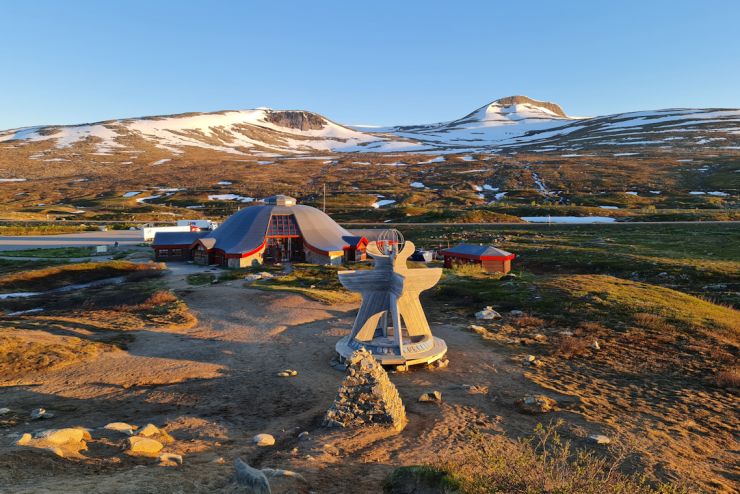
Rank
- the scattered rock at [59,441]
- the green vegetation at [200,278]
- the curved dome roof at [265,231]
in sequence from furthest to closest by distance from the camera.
Answer: the curved dome roof at [265,231] → the green vegetation at [200,278] → the scattered rock at [59,441]

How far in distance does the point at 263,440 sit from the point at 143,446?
3.42 m

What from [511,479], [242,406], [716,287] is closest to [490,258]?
[716,287]

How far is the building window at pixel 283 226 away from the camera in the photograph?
55594 mm

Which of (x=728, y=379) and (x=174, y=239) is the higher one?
(x=174, y=239)

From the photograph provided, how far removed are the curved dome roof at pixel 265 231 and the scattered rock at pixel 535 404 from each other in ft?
125

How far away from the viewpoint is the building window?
55.6 meters

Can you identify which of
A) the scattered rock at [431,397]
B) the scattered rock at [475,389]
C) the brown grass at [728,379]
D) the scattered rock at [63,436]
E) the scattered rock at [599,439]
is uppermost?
the scattered rock at [63,436]

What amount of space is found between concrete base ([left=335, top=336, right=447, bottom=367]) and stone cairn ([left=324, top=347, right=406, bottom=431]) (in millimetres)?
5310

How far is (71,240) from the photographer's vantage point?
74.2m

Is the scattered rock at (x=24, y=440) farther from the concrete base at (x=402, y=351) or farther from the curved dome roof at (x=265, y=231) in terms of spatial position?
the curved dome roof at (x=265, y=231)

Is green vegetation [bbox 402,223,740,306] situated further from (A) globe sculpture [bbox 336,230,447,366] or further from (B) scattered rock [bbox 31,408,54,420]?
(B) scattered rock [bbox 31,408,54,420]

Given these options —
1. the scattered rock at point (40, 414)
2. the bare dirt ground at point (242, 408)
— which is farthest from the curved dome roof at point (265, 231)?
the scattered rock at point (40, 414)

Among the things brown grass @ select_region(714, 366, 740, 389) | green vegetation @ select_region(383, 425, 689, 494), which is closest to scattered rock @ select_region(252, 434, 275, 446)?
green vegetation @ select_region(383, 425, 689, 494)

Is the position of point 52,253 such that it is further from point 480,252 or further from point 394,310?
point 394,310
